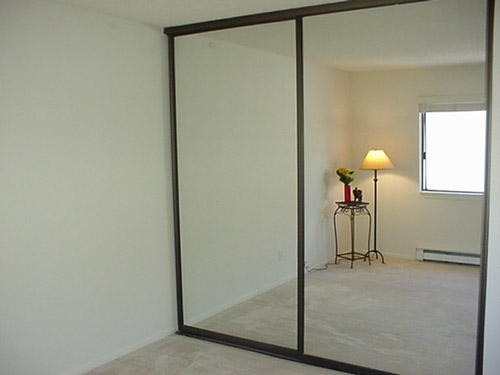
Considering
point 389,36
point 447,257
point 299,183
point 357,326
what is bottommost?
point 357,326

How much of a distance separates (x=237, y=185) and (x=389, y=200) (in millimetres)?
1178

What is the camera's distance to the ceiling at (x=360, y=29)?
10.2 feet

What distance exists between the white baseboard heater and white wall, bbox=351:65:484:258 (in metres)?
0.04

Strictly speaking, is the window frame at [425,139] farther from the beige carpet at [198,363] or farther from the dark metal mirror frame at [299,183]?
the beige carpet at [198,363]

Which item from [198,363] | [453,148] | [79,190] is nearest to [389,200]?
[453,148]

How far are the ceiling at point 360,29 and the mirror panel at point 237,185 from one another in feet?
0.69

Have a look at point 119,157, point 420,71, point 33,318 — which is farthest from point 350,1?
point 33,318

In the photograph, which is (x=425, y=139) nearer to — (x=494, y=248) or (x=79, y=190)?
(x=494, y=248)

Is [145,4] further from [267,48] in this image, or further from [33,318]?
[33,318]

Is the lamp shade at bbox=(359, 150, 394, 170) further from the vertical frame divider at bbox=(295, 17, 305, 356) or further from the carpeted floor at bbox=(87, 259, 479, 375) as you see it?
the carpeted floor at bbox=(87, 259, 479, 375)

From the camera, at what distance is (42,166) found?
3031mm

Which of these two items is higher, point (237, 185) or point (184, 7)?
point (184, 7)

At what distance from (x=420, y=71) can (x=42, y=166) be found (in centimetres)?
253

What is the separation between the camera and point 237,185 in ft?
13.4
